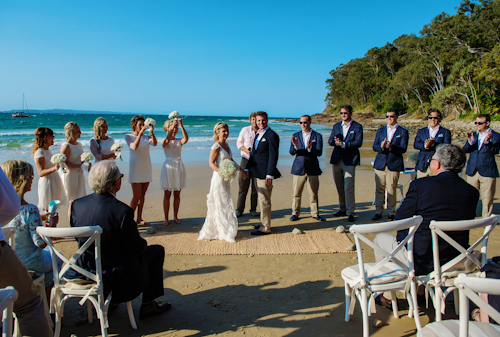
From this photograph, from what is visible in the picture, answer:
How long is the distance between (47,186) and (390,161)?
237 inches

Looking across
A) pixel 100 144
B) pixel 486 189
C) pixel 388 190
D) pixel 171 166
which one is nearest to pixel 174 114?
pixel 171 166

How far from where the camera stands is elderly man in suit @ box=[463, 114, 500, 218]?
6012 millimetres

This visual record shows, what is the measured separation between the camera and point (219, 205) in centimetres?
527

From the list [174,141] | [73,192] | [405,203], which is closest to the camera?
[405,203]

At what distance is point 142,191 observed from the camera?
612 centimetres

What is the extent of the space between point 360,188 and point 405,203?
633 centimetres

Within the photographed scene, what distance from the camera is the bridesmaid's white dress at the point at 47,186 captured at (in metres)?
5.14

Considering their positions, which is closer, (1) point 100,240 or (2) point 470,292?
(2) point 470,292

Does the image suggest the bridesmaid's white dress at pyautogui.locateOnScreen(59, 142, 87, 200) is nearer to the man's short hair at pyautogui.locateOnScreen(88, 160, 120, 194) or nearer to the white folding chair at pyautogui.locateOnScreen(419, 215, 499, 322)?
the man's short hair at pyautogui.locateOnScreen(88, 160, 120, 194)

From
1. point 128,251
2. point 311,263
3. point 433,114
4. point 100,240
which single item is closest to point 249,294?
point 311,263

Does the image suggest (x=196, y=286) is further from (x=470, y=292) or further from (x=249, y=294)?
(x=470, y=292)

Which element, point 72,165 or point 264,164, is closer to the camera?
point 72,165

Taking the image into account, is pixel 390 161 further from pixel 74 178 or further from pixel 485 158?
pixel 74 178

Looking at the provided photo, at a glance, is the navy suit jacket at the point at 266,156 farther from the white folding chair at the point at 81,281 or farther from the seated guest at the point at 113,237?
the white folding chair at the point at 81,281
